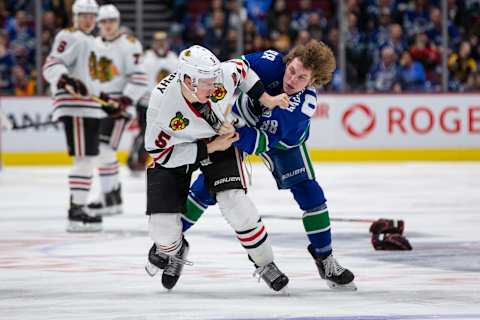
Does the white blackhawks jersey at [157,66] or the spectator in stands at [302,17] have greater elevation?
the spectator in stands at [302,17]

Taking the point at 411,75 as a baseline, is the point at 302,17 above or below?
above

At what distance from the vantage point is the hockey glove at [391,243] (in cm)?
744

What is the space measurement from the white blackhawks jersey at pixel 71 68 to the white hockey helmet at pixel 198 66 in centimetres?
355

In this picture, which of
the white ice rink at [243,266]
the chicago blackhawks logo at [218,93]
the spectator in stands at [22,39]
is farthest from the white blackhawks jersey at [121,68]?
the spectator in stands at [22,39]

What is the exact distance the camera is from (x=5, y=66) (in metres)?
16.0

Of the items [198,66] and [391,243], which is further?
[391,243]

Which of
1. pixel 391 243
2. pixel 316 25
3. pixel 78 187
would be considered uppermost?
pixel 391 243

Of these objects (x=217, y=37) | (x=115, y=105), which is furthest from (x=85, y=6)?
(x=217, y=37)

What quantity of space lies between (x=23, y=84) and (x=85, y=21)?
6763mm

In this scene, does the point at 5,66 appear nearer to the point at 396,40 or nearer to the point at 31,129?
the point at 31,129

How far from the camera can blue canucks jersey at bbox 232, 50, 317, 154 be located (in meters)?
5.87

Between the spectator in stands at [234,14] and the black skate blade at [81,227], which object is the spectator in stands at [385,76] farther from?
the black skate blade at [81,227]

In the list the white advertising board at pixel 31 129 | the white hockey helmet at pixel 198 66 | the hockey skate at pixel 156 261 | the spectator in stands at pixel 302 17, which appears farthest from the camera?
the spectator in stands at pixel 302 17

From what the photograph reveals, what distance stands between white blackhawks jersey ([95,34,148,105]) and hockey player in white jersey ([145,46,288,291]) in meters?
4.64
